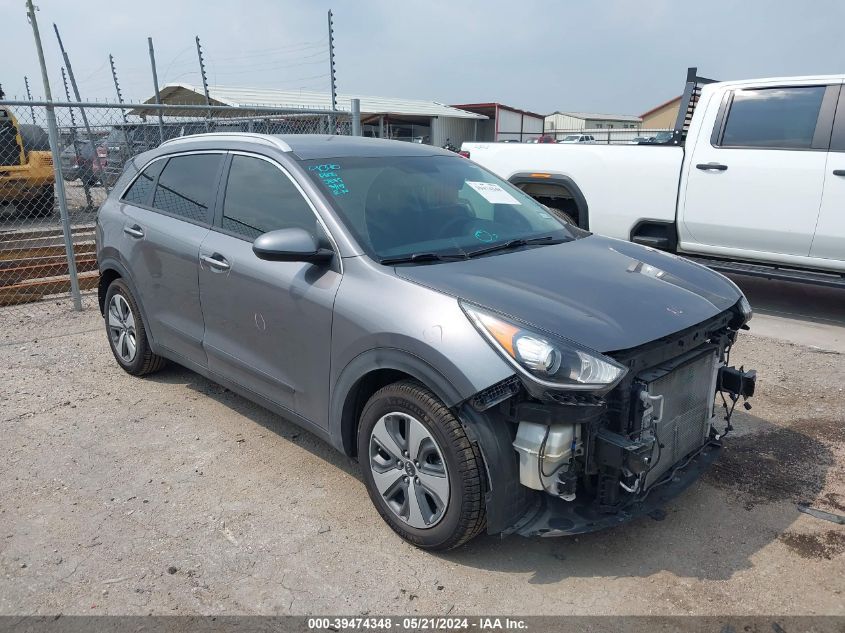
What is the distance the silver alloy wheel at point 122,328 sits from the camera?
492 cm

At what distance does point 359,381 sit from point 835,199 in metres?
4.86

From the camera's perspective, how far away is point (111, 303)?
5109 mm

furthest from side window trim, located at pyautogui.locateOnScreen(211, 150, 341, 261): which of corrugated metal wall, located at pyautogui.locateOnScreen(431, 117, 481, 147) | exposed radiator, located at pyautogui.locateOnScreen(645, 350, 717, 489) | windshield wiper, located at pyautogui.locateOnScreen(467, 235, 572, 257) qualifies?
corrugated metal wall, located at pyautogui.locateOnScreen(431, 117, 481, 147)

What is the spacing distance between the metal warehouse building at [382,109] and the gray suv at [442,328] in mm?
15936

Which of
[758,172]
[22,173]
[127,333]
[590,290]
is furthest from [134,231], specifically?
[22,173]

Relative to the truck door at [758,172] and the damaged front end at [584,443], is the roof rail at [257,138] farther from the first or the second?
the truck door at [758,172]

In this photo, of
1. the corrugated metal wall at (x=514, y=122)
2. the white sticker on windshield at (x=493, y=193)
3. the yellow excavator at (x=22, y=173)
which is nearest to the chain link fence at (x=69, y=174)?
the yellow excavator at (x=22, y=173)

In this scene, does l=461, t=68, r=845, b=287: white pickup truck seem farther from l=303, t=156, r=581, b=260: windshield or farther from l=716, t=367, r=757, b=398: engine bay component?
l=716, t=367, r=757, b=398: engine bay component

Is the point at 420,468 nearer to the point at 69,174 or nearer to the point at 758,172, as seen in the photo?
the point at 758,172

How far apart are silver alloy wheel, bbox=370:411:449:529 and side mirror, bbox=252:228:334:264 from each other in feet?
2.71

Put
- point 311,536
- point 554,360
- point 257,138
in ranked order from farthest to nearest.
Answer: point 257,138, point 311,536, point 554,360

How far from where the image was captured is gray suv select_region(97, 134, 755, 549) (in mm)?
2641

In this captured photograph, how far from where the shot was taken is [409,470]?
2947 millimetres

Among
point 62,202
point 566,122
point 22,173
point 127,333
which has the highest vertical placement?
point 62,202
